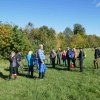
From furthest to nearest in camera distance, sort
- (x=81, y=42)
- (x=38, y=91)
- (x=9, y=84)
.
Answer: (x=81, y=42) → (x=9, y=84) → (x=38, y=91)

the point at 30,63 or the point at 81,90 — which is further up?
the point at 30,63

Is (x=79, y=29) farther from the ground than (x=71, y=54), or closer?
farther from the ground

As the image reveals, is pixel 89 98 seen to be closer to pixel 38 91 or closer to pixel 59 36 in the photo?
pixel 38 91

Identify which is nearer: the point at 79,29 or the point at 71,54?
the point at 71,54

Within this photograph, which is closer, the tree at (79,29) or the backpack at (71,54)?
the backpack at (71,54)

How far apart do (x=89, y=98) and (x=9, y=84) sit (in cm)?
555

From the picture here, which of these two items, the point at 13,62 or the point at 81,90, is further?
the point at 13,62

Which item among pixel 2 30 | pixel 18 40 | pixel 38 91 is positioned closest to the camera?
pixel 38 91

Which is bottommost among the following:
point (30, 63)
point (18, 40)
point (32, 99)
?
point (32, 99)

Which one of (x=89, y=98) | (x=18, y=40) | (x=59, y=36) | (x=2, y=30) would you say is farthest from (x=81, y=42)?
(x=89, y=98)

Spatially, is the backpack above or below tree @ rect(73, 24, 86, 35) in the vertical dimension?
below

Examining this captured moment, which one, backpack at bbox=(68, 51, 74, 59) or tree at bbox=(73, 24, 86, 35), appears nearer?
backpack at bbox=(68, 51, 74, 59)

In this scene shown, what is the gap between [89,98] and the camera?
1156 cm

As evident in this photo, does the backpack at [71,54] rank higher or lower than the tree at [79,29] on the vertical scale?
lower
